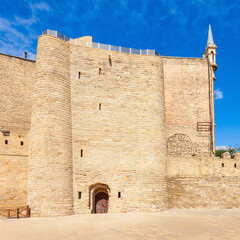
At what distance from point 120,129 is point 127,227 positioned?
754 centimetres

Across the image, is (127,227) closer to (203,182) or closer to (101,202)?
(101,202)

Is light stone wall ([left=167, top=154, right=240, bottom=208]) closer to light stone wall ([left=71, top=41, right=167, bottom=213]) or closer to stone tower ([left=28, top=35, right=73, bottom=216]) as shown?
light stone wall ([left=71, top=41, right=167, bottom=213])

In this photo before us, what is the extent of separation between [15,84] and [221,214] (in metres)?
16.1

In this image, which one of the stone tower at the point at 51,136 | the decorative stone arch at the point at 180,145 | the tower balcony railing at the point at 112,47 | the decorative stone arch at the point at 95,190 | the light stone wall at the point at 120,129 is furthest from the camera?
the decorative stone arch at the point at 180,145

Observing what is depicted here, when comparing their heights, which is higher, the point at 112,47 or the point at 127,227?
the point at 112,47

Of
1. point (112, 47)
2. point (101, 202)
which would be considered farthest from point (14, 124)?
point (112, 47)

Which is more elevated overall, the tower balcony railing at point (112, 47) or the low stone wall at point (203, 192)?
the tower balcony railing at point (112, 47)

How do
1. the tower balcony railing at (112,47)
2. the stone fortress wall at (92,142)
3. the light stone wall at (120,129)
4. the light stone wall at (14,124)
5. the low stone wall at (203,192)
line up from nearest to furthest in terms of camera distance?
the stone fortress wall at (92,142)
the light stone wall at (14,124)
the light stone wall at (120,129)
the tower balcony railing at (112,47)
the low stone wall at (203,192)

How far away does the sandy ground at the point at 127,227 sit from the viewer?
10914 mm

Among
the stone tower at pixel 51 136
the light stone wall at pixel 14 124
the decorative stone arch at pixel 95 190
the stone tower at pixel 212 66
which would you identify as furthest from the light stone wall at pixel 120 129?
the stone tower at pixel 212 66

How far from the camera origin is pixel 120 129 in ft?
61.5

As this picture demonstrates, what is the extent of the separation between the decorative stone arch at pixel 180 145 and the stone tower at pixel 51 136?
9462 mm

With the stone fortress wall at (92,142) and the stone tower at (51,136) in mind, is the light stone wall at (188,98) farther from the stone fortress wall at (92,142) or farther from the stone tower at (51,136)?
the stone tower at (51,136)

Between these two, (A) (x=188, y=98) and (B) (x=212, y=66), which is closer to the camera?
(A) (x=188, y=98)
